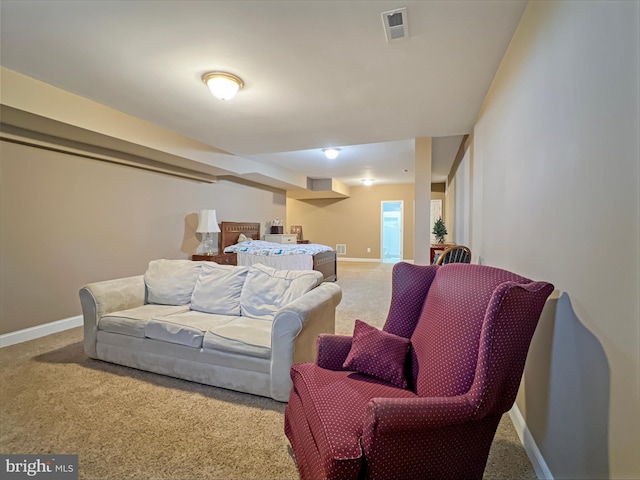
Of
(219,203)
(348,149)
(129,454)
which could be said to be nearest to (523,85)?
(129,454)

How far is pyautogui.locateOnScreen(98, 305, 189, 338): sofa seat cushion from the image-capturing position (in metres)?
2.45

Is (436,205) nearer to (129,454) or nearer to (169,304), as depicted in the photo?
(169,304)

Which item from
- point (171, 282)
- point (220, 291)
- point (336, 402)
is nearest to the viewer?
point (336, 402)

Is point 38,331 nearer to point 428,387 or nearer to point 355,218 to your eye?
point 428,387

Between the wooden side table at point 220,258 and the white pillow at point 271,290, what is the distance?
277 centimetres

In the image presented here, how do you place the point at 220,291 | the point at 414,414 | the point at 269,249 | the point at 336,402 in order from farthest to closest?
1. the point at 269,249
2. the point at 220,291
3. the point at 336,402
4. the point at 414,414

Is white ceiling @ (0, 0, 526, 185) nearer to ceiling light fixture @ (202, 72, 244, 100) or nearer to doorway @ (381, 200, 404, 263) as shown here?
ceiling light fixture @ (202, 72, 244, 100)

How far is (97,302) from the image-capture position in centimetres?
262

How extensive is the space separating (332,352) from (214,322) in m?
1.19

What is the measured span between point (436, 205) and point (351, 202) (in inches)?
105

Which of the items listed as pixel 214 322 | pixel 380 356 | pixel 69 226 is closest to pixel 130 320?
pixel 214 322

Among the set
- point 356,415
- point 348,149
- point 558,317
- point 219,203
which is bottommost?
point 356,415

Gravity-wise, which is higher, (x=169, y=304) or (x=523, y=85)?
(x=523, y=85)

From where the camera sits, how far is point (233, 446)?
5.39ft
